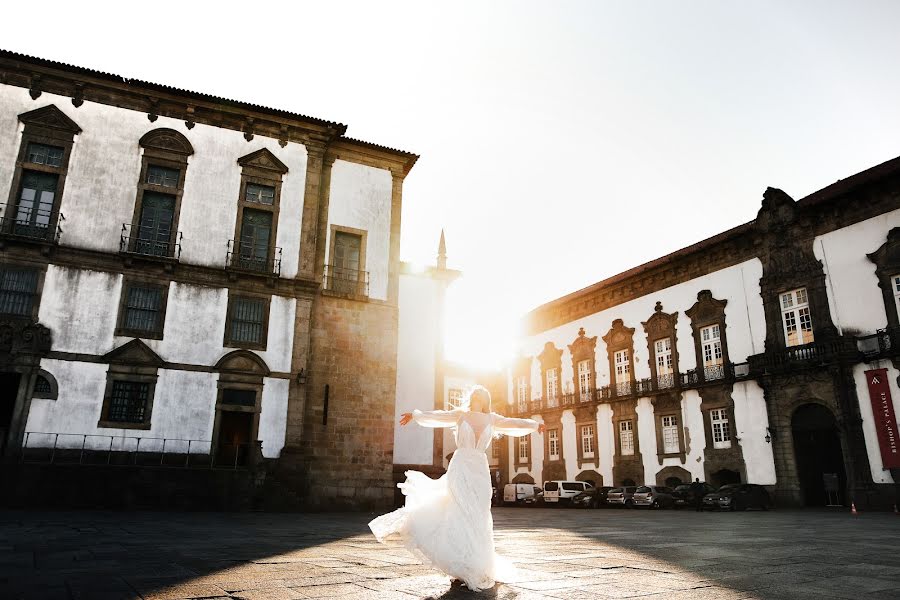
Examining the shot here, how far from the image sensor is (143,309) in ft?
61.7

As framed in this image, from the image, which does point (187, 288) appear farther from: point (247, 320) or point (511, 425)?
point (511, 425)

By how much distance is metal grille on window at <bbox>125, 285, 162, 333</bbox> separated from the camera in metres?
18.6

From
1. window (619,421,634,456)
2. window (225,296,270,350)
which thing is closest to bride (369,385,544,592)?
window (225,296,270,350)

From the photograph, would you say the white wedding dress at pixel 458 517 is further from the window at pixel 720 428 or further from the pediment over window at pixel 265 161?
the window at pixel 720 428

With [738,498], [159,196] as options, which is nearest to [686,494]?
[738,498]

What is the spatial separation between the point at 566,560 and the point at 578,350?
3172 cm

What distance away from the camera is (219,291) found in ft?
64.6

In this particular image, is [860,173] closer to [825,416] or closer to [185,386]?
[825,416]

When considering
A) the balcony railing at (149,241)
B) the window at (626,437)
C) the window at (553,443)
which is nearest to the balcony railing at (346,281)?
the balcony railing at (149,241)

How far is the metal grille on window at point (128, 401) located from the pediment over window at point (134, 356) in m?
0.62

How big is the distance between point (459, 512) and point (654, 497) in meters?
25.0

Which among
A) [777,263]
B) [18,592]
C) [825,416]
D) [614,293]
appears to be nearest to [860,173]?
[777,263]

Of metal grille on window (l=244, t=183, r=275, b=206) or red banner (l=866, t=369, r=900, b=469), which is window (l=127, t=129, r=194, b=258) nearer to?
metal grille on window (l=244, t=183, r=275, b=206)

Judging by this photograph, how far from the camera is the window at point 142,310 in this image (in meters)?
18.5
